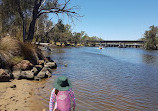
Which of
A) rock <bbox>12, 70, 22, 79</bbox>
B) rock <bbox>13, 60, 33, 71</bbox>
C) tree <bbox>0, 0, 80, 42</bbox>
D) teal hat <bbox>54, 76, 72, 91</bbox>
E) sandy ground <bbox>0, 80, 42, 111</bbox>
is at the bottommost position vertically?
sandy ground <bbox>0, 80, 42, 111</bbox>

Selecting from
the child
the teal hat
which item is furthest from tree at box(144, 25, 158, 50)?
the teal hat

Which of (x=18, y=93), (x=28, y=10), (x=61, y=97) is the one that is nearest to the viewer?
(x=61, y=97)

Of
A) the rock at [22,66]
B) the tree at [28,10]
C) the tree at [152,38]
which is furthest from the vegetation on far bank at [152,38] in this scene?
the rock at [22,66]

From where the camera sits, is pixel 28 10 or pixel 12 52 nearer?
pixel 12 52

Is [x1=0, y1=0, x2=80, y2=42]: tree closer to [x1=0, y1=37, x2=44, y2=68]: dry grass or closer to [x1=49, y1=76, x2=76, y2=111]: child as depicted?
[x1=0, y1=37, x2=44, y2=68]: dry grass

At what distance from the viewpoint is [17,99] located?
6094 mm

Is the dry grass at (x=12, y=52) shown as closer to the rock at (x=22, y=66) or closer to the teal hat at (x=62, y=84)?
the rock at (x=22, y=66)

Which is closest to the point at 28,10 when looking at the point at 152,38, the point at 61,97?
the point at 61,97

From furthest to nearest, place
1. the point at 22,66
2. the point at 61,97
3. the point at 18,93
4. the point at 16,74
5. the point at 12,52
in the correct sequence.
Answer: the point at 12,52
the point at 22,66
the point at 16,74
the point at 18,93
the point at 61,97

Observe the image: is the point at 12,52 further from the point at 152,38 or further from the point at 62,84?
the point at 152,38

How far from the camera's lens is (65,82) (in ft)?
10.5

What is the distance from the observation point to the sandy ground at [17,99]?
5.40 metres

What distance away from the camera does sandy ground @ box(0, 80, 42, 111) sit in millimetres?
5400

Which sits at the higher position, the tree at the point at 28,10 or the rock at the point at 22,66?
the tree at the point at 28,10
